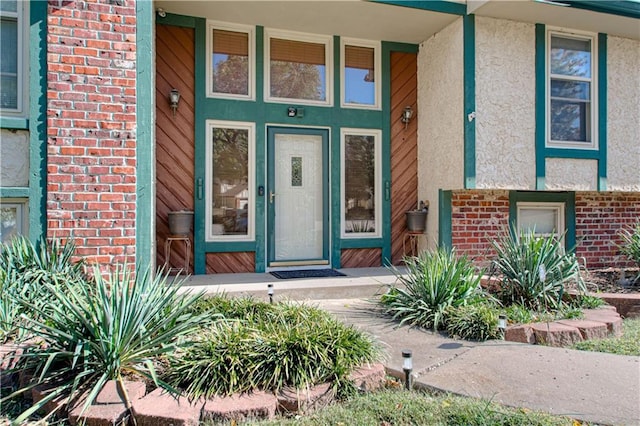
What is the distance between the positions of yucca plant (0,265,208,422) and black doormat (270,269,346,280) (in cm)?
310

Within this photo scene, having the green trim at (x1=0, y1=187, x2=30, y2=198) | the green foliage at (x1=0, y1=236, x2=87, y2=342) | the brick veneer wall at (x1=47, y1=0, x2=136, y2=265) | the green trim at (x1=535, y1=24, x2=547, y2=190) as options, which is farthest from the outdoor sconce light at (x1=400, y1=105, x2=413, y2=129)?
the green trim at (x1=0, y1=187, x2=30, y2=198)

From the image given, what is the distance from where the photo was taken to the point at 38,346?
8.43 ft

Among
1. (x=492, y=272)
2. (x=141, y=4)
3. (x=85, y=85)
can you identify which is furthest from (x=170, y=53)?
(x=492, y=272)

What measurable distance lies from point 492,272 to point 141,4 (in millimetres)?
4337

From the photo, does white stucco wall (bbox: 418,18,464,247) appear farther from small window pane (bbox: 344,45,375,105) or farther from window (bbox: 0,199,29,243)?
window (bbox: 0,199,29,243)

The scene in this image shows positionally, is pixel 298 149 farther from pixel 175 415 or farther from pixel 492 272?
pixel 175 415

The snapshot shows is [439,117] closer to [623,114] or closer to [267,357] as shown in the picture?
[623,114]

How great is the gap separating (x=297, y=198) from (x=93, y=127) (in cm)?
298

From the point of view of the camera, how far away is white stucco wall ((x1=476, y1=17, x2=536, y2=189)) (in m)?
6.01

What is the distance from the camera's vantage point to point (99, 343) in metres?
2.35

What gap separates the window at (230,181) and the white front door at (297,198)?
309 millimetres

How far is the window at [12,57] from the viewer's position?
14.2 feet

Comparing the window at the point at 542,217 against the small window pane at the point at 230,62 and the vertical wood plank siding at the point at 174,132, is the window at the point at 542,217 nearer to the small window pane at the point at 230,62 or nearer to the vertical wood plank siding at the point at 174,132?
the small window pane at the point at 230,62

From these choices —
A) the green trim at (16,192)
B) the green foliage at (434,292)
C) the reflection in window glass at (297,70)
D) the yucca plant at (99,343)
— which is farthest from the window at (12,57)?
the green foliage at (434,292)
